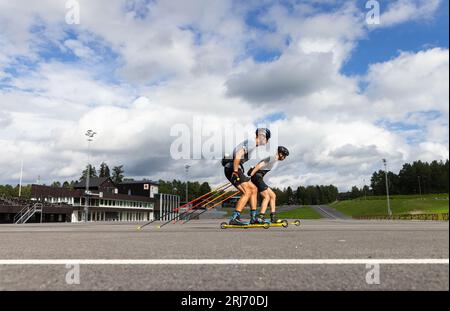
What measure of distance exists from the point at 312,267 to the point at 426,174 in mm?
188009

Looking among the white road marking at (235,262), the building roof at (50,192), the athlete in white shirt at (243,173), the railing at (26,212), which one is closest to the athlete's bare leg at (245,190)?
the athlete in white shirt at (243,173)

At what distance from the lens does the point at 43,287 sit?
243cm

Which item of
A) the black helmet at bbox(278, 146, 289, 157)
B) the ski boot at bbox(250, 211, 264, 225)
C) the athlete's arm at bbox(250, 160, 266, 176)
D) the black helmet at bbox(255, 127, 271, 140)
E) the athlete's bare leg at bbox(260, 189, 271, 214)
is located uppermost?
the black helmet at bbox(255, 127, 271, 140)

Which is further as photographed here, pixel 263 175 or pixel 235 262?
pixel 263 175

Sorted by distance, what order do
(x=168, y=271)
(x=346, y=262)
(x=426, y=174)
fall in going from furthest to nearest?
1. (x=426, y=174)
2. (x=346, y=262)
3. (x=168, y=271)

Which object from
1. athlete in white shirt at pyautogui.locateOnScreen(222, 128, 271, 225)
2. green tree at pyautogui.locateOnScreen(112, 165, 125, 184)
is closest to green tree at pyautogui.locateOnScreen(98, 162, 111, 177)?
green tree at pyautogui.locateOnScreen(112, 165, 125, 184)

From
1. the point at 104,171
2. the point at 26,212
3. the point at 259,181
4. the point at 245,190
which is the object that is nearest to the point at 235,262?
the point at 245,190

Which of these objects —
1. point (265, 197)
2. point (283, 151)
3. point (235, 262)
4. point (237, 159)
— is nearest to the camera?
point (235, 262)

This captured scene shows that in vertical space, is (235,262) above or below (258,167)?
below

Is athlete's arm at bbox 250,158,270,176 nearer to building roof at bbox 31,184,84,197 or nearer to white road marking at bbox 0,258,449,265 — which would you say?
white road marking at bbox 0,258,449,265

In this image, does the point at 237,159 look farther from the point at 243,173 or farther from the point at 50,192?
the point at 50,192
